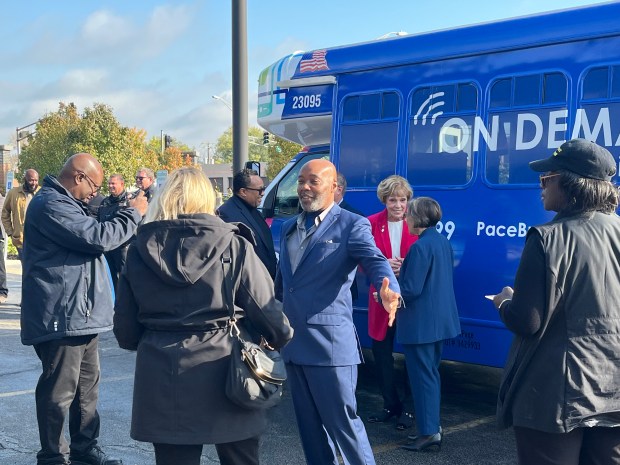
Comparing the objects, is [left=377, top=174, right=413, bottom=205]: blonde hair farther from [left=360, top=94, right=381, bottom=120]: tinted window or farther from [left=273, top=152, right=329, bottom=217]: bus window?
[left=273, top=152, right=329, bottom=217]: bus window

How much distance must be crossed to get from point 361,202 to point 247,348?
366cm

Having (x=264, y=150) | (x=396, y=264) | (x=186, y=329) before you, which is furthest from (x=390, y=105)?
(x=264, y=150)

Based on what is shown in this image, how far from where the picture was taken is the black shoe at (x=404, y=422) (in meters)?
5.69

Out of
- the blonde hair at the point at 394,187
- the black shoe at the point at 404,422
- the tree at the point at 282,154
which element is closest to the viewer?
the blonde hair at the point at 394,187

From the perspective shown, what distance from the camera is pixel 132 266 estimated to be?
10.3 ft

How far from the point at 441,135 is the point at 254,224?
1.67 m

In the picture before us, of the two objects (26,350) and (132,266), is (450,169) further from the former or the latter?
(26,350)

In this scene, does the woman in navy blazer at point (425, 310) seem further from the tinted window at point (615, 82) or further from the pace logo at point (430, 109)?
the tinted window at point (615, 82)

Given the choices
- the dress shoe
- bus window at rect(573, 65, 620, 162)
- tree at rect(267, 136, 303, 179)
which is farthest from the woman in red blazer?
tree at rect(267, 136, 303, 179)

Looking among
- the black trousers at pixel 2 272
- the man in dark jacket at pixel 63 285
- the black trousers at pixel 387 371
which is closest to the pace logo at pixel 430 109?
the black trousers at pixel 387 371

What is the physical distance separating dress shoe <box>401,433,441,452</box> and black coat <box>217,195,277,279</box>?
5.46 feet

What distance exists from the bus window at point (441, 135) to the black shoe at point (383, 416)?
6.10ft

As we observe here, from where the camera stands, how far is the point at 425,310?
5.02 m

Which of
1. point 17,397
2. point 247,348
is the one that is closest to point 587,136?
point 247,348
